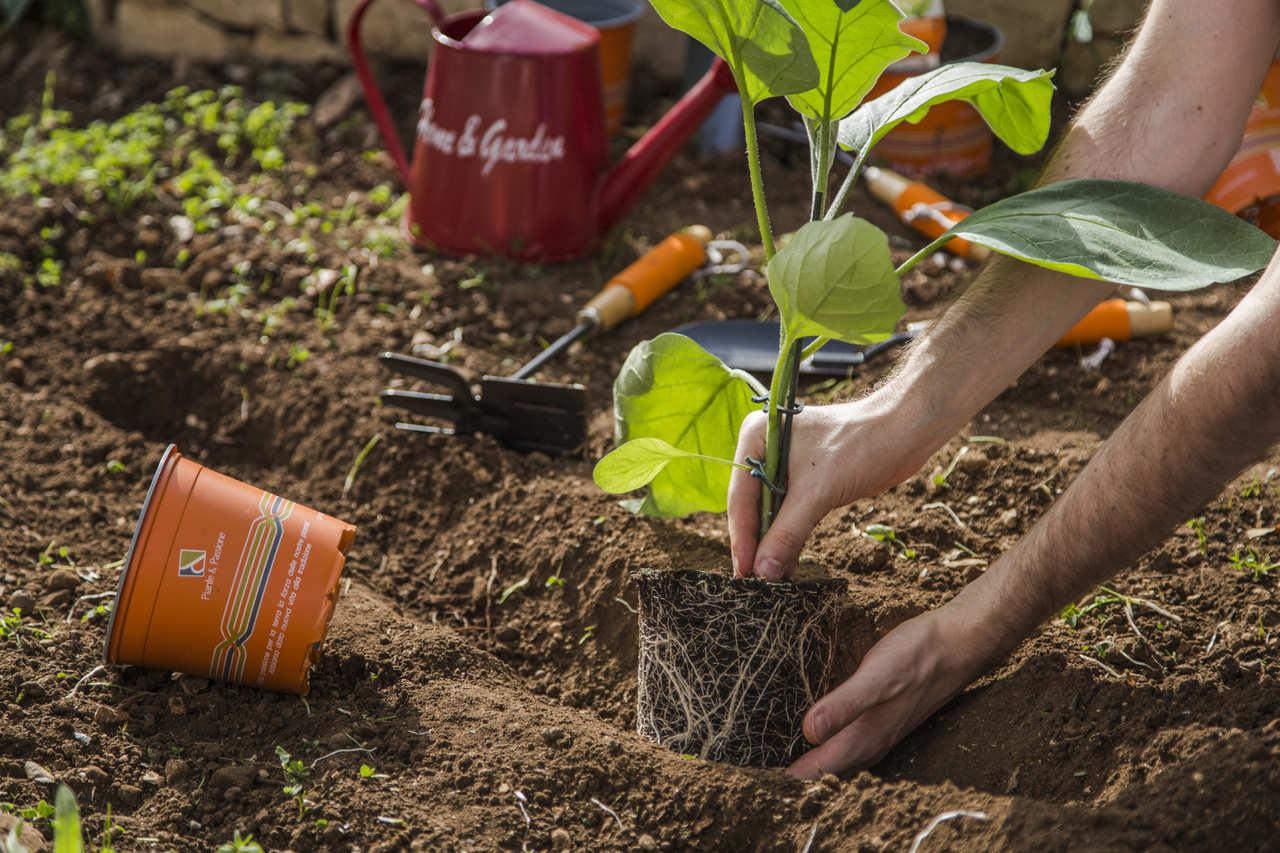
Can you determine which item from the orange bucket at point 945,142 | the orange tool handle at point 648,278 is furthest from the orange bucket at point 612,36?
the orange bucket at point 945,142

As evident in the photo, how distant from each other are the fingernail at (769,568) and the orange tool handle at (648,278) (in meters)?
1.01

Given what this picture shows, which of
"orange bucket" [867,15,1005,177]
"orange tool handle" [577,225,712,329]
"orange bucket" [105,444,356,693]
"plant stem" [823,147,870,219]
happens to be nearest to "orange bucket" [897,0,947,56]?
"orange bucket" [867,15,1005,177]

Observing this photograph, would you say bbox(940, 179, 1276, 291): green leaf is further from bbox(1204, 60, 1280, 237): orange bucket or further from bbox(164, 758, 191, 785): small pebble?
bbox(164, 758, 191, 785): small pebble

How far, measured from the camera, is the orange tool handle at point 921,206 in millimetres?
2527

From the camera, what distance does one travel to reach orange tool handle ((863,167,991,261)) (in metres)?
2.53

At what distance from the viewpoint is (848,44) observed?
4.27 feet

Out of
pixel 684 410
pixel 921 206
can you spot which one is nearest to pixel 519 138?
pixel 921 206

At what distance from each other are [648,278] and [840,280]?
1.27 m

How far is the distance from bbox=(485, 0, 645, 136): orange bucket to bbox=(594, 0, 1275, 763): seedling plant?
5.02 feet

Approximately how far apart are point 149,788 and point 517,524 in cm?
69

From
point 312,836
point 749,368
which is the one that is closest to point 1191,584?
point 749,368

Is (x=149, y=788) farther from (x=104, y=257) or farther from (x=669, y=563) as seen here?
(x=104, y=257)

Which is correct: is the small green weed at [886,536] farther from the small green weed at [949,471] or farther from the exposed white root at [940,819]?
the exposed white root at [940,819]

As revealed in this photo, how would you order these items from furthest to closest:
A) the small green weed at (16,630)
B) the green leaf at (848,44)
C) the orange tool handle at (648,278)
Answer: the orange tool handle at (648,278), the small green weed at (16,630), the green leaf at (848,44)
